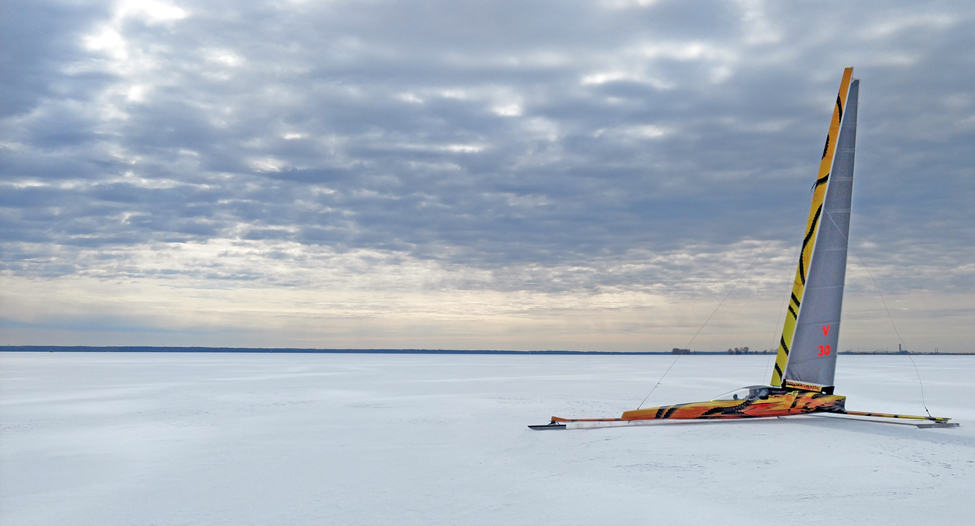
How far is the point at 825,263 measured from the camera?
1847 centimetres

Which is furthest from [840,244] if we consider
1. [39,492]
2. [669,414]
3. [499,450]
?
[39,492]

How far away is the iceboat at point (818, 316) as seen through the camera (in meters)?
18.3

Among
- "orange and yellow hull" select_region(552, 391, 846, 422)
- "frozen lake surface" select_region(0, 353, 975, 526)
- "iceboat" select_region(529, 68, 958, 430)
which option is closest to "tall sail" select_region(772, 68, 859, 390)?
"iceboat" select_region(529, 68, 958, 430)

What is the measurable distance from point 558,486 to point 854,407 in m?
16.9

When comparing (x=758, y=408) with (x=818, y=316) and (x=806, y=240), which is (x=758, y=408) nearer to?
(x=818, y=316)

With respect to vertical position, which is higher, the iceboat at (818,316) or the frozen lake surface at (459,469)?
the iceboat at (818,316)

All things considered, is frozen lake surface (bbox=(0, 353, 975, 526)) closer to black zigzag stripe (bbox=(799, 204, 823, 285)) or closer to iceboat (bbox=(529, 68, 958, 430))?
iceboat (bbox=(529, 68, 958, 430))

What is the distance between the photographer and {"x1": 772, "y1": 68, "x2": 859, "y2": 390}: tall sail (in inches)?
723

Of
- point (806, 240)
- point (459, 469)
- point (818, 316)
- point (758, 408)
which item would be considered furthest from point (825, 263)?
point (459, 469)

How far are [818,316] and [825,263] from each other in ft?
4.39

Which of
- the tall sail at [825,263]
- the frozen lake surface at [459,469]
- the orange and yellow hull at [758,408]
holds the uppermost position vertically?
the tall sail at [825,263]

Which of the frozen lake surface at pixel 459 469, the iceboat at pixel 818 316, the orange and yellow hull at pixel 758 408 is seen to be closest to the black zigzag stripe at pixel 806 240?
the iceboat at pixel 818 316

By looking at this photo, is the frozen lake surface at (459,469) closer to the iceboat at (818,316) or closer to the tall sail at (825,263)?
the iceboat at (818,316)

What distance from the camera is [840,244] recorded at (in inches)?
722
